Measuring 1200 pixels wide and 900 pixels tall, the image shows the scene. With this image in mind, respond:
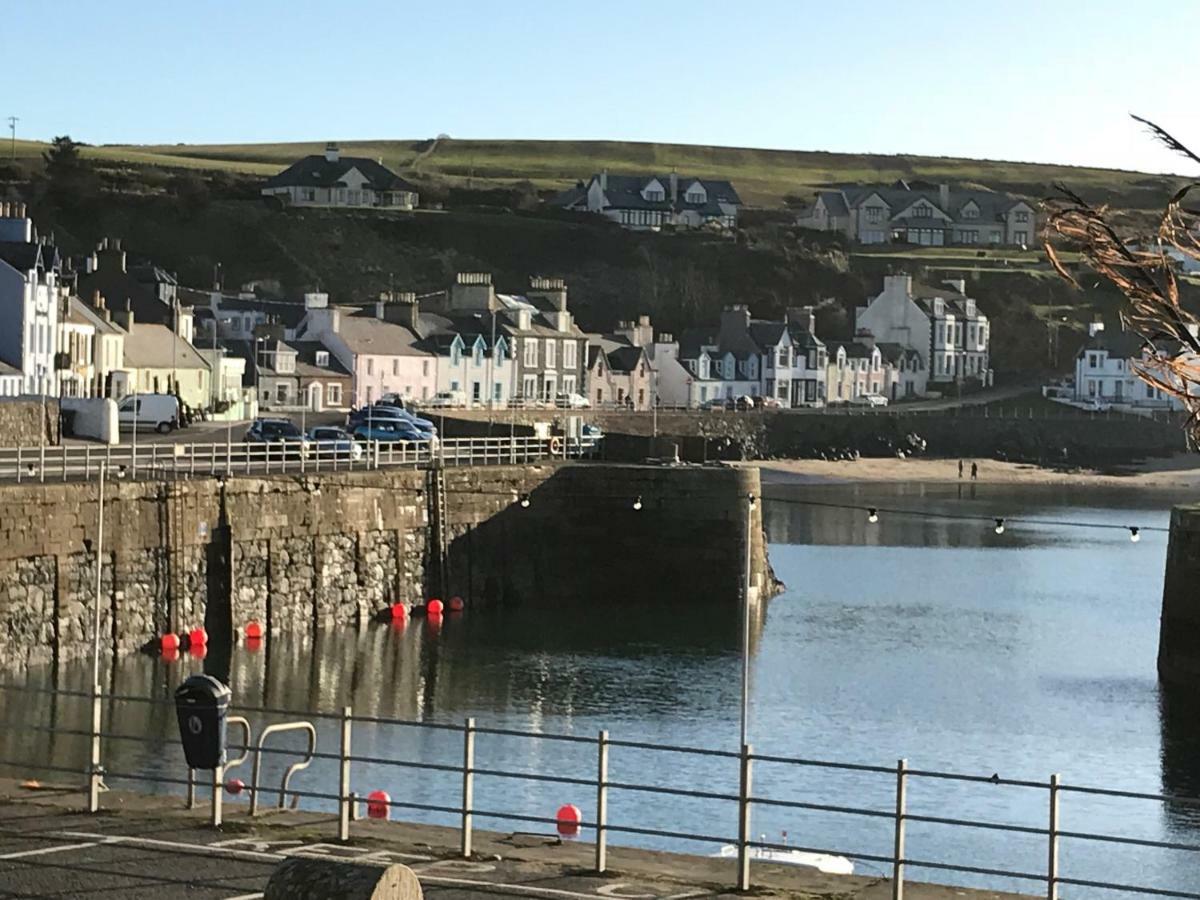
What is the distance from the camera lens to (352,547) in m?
50.4

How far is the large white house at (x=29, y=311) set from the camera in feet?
226

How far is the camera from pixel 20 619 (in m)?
39.2

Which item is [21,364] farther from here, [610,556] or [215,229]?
[215,229]

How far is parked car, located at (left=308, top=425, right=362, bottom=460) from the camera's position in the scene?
52.9 m

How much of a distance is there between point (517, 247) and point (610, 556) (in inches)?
4686

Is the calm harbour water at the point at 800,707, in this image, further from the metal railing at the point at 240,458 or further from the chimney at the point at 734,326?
the chimney at the point at 734,326

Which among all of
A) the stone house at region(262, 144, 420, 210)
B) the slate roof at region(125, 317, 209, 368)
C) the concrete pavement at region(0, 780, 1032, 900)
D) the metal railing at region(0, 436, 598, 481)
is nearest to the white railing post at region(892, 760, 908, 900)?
the concrete pavement at region(0, 780, 1032, 900)

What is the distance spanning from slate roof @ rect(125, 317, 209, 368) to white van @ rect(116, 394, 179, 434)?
12.3 meters

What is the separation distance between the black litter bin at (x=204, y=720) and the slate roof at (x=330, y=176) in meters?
163

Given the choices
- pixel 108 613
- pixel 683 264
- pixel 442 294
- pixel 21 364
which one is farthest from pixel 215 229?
pixel 108 613

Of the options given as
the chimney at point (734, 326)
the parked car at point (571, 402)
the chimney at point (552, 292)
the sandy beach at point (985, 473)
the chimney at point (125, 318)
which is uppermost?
the chimney at point (552, 292)

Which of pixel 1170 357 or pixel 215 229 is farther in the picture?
pixel 215 229

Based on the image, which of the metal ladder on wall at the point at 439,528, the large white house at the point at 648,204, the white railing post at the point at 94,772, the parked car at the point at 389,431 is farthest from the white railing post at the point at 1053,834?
the large white house at the point at 648,204

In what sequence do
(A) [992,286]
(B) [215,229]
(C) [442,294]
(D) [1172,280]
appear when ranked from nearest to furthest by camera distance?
(D) [1172,280]
(C) [442,294]
(B) [215,229]
(A) [992,286]
